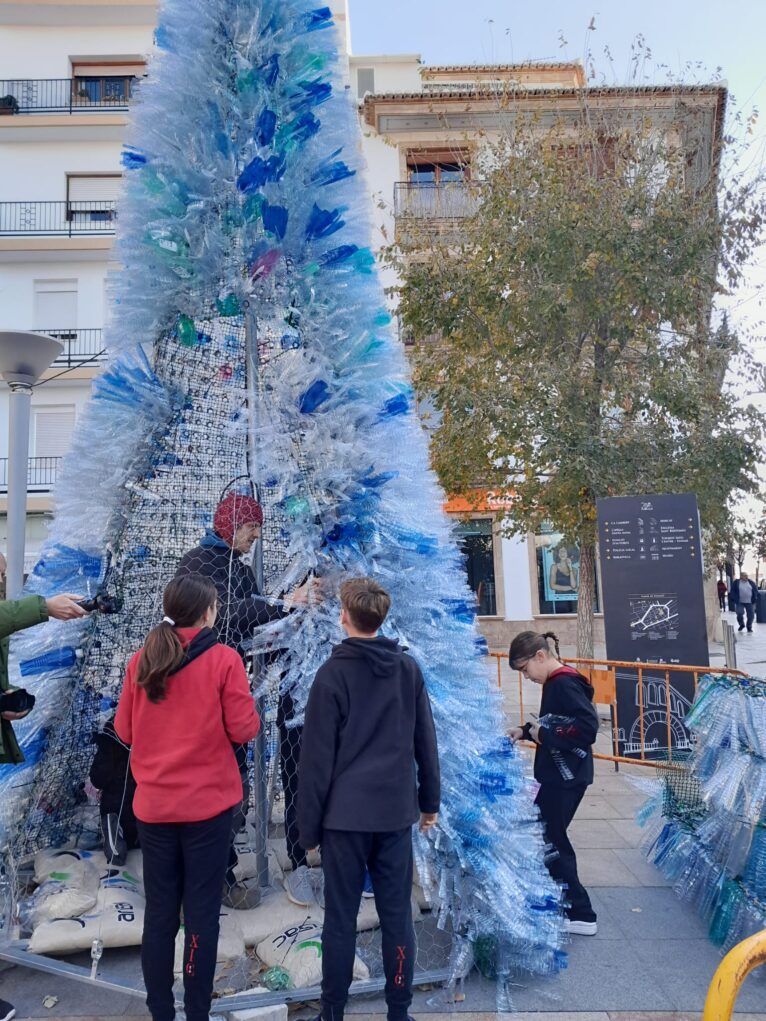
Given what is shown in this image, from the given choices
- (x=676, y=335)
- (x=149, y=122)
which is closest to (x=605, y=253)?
(x=676, y=335)

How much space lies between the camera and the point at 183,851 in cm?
247

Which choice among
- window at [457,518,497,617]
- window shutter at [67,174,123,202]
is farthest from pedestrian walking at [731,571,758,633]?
window shutter at [67,174,123,202]

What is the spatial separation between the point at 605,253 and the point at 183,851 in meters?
8.07

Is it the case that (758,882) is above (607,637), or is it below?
below

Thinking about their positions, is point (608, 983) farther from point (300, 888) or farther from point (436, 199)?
point (436, 199)

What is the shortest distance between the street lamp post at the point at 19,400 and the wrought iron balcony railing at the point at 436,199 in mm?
6703

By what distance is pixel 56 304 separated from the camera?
19.2 m

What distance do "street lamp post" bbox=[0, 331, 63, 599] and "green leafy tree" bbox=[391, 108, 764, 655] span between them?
5.13 meters

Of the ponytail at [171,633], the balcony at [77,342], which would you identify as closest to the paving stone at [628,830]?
the ponytail at [171,633]

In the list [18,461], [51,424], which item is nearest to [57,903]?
[18,461]

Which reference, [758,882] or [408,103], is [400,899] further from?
[408,103]

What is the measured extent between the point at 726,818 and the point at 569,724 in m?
0.90

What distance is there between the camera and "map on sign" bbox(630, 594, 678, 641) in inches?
263

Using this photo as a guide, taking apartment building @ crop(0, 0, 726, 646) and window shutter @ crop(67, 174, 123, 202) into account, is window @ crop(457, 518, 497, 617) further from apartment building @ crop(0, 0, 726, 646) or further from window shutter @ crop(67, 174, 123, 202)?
window shutter @ crop(67, 174, 123, 202)
